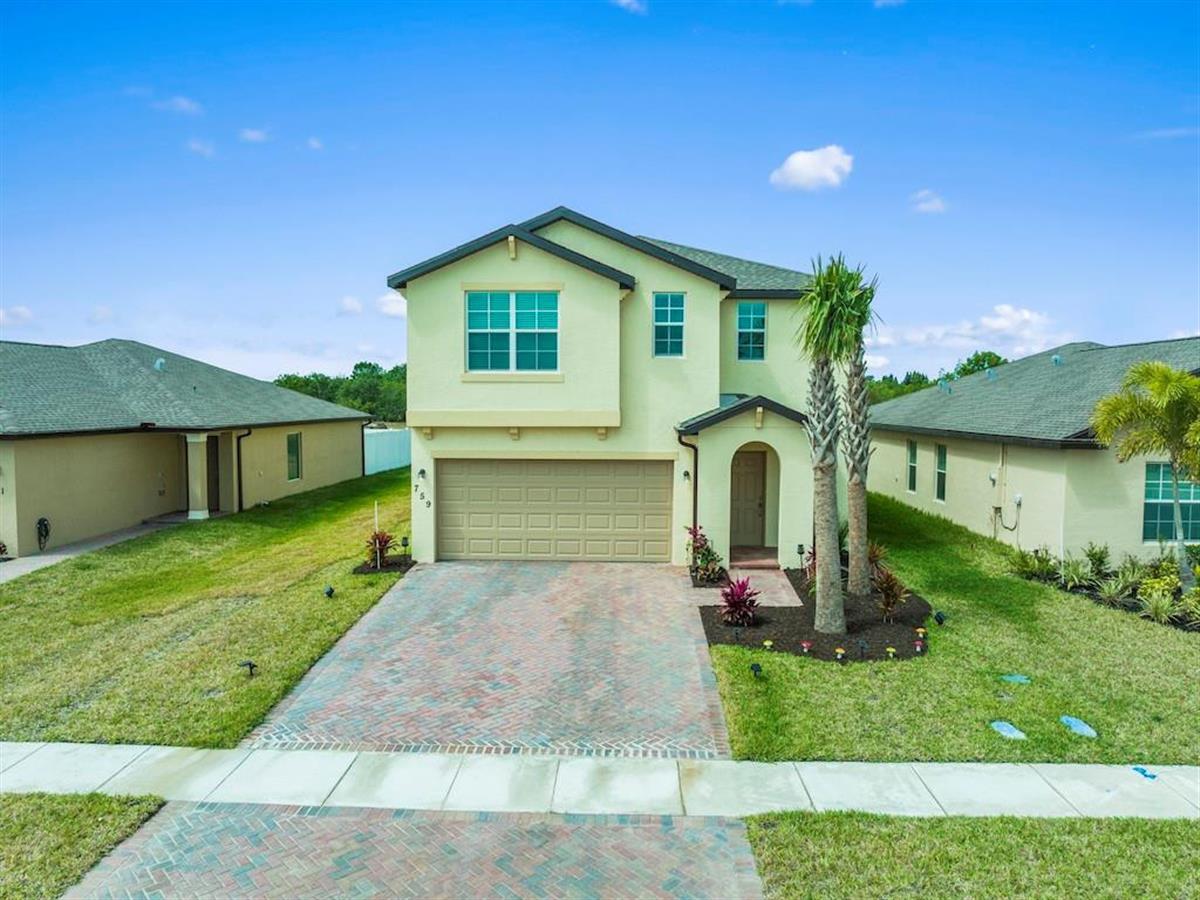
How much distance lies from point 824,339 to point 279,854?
10.0 meters

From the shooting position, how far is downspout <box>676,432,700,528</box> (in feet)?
49.4

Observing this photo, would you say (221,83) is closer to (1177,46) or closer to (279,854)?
(279,854)

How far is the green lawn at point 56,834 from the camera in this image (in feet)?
17.9

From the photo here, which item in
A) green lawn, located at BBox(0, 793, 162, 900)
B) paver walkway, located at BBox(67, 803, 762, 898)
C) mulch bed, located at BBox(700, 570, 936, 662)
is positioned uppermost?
mulch bed, located at BBox(700, 570, 936, 662)

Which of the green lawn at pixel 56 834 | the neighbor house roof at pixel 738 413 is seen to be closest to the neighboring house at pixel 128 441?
the green lawn at pixel 56 834

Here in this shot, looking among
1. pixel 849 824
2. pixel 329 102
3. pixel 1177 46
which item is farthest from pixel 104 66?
pixel 1177 46

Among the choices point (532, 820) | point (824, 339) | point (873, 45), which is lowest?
point (532, 820)

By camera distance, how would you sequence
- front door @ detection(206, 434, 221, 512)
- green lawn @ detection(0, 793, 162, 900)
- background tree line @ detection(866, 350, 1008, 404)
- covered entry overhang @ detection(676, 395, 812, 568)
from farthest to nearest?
background tree line @ detection(866, 350, 1008, 404) < front door @ detection(206, 434, 221, 512) < covered entry overhang @ detection(676, 395, 812, 568) < green lawn @ detection(0, 793, 162, 900)

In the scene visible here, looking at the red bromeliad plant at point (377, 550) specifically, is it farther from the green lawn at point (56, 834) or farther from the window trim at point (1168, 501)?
the window trim at point (1168, 501)

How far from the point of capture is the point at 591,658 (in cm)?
1038

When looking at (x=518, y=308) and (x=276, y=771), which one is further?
(x=518, y=308)

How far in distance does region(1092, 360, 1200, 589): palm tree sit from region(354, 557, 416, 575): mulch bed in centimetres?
1460

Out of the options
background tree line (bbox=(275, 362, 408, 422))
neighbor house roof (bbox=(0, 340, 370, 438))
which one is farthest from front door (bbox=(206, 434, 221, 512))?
background tree line (bbox=(275, 362, 408, 422))

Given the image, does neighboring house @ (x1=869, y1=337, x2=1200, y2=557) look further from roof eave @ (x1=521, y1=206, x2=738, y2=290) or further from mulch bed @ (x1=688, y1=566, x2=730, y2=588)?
roof eave @ (x1=521, y1=206, x2=738, y2=290)
